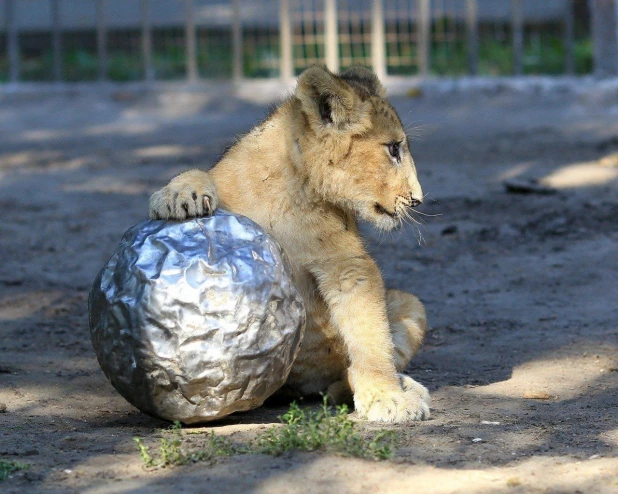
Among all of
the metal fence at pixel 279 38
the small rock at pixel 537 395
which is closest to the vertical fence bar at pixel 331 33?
the metal fence at pixel 279 38

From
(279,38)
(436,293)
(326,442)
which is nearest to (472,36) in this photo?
(279,38)

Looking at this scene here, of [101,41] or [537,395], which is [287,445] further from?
[101,41]

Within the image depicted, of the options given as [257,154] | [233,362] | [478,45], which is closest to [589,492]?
[233,362]

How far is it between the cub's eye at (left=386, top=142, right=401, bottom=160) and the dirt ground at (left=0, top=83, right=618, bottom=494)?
4.49 ft

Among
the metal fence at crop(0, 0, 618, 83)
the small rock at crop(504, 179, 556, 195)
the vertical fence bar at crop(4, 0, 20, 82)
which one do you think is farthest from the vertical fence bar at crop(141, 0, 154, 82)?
the small rock at crop(504, 179, 556, 195)

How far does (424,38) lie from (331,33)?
1.63 m

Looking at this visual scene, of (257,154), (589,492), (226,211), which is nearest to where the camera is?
(589,492)

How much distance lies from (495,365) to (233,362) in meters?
2.45

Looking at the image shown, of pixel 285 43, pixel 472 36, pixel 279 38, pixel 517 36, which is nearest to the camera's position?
pixel 472 36

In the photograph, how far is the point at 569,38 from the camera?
61.4ft

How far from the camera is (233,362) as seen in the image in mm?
4910

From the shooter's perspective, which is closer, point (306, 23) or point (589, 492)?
point (589, 492)

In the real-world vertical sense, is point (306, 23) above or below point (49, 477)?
above

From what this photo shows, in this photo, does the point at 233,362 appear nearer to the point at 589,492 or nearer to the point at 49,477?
the point at 49,477
